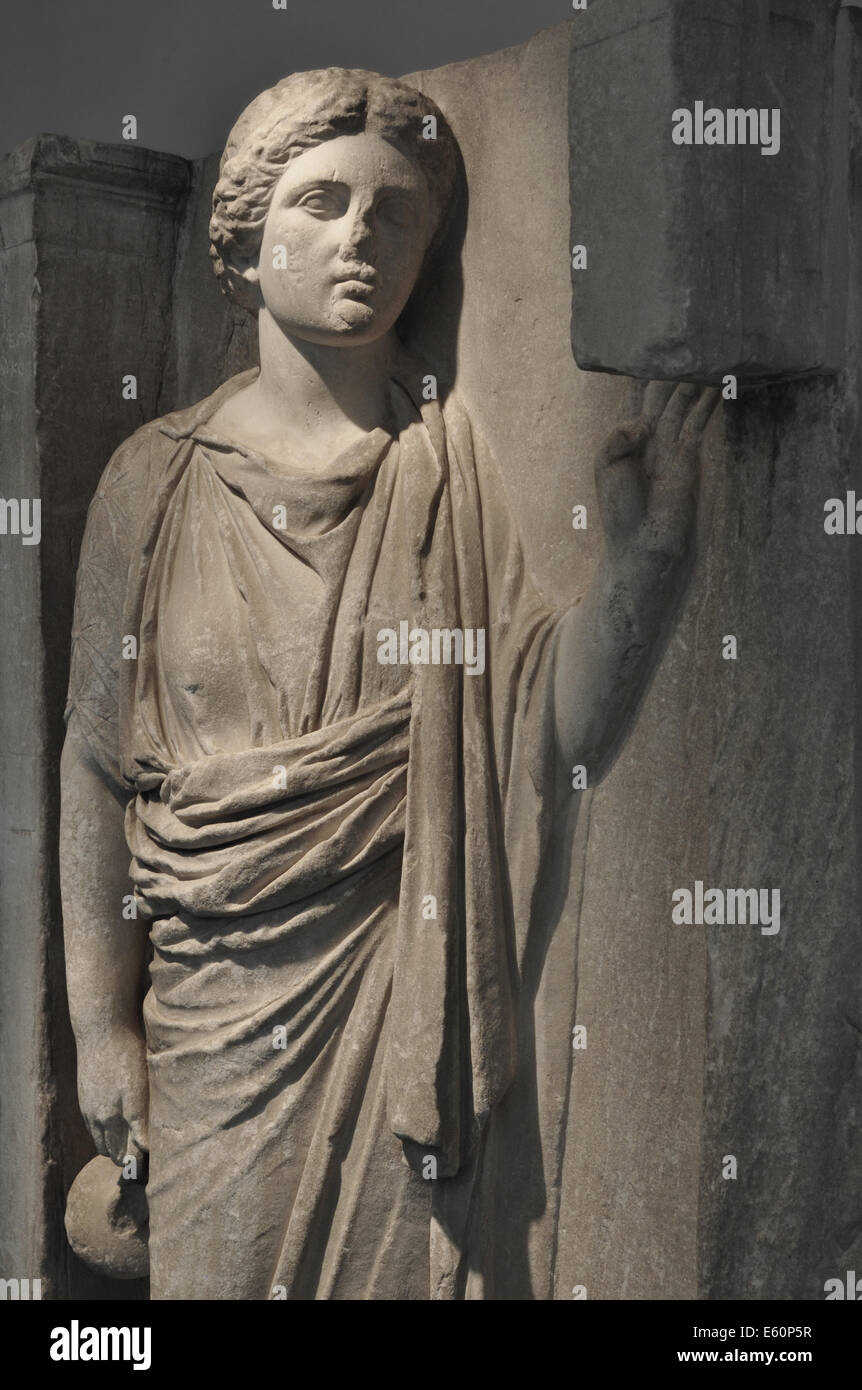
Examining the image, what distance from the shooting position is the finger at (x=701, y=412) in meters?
3.10

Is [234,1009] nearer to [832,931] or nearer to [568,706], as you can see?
[568,706]

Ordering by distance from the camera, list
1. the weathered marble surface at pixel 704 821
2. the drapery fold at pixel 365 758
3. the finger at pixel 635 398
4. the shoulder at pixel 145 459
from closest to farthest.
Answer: the weathered marble surface at pixel 704 821 < the finger at pixel 635 398 < the drapery fold at pixel 365 758 < the shoulder at pixel 145 459

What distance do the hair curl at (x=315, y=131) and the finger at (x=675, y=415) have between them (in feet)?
2.11

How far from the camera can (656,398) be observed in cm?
318

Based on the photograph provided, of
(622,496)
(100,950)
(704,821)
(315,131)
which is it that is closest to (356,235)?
(315,131)

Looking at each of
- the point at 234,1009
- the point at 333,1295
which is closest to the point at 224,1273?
the point at 333,1295

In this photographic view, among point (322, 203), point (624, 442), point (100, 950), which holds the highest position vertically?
point (322, 203)

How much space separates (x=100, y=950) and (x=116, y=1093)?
10.6 inches

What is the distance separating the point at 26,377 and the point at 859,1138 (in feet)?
7.10

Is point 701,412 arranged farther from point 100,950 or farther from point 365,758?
point 100,950

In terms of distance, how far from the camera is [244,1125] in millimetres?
3559

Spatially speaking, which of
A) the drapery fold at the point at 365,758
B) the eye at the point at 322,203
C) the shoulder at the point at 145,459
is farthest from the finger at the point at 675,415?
the shoulder at the point at 145,459

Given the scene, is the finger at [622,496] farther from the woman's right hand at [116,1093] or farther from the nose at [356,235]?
the woman's right hand at [116,1093]

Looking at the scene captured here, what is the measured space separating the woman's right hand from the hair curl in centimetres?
151
